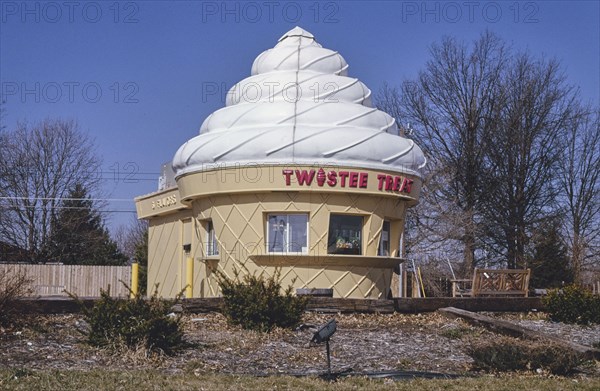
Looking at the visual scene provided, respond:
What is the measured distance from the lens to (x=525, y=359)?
13.7 m

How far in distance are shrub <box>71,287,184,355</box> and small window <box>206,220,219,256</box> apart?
11.4 meters

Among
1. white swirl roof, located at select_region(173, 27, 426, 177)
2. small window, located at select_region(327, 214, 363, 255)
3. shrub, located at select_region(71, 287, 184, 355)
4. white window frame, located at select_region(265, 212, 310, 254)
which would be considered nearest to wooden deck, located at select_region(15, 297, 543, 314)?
shrub, located at select_region(71, 287, 184, 355)

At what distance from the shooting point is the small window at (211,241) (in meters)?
26.6

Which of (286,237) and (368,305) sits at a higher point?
(286,237)

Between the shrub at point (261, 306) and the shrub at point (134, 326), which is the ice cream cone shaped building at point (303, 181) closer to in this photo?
the shrub at point (261, 306)

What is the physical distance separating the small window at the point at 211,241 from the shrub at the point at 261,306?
872 cm

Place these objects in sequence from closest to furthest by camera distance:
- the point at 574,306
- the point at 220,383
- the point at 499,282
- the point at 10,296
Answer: the point at 220,383 < the point at 10,296 < the point at 574,306 < the point at 499,282

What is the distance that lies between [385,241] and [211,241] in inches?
207

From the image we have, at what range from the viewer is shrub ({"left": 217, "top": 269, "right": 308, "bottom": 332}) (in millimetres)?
17047

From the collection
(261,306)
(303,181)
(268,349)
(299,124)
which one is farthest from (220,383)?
(299,124)

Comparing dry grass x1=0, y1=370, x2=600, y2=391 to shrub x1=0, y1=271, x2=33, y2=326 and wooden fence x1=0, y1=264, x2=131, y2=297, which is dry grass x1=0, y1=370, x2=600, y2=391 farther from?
wooden fence x1=0, y1=264, x2=131, y2=297

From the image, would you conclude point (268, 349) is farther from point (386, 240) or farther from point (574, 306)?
point (386, 240)

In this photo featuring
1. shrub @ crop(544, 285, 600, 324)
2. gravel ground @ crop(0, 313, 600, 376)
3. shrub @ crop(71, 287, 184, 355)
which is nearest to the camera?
gravel ground @ crop(0, 313, 600, 376)

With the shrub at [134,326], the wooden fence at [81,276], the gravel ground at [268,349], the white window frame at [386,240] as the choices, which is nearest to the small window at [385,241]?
the white window frame at [386,240]
